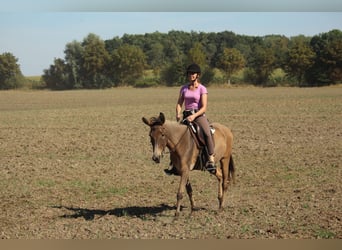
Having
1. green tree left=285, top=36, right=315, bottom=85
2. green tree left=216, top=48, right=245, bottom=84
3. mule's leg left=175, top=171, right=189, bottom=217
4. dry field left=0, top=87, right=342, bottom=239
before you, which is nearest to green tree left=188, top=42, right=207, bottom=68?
green tree left=216, top=48, right=245, bottom=84

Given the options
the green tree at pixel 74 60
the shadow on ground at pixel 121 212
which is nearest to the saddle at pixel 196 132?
the shadow on ground at pixel 121 212

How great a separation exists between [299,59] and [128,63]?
95.9 feet

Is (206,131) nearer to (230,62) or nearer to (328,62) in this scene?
(328,62)

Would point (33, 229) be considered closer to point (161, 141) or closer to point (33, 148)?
point (161, 141)

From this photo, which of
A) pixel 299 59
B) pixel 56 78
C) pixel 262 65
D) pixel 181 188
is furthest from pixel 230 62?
pixel 181 188

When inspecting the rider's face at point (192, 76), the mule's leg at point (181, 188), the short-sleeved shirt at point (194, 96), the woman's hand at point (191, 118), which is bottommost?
the mule's leg at point (181, 188)

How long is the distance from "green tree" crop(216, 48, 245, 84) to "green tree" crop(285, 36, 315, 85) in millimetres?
9595

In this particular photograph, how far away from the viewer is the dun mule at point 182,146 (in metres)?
7.44

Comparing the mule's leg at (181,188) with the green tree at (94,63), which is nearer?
the mule's leg at (181,188)

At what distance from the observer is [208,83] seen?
77125 mm

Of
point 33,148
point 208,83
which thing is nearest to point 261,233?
point 33,148

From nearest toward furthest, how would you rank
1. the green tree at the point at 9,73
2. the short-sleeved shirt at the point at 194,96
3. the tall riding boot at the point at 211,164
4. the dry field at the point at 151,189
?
the dry field at the point at 151,189 < the short-sleeved shirt at the point at 194,96 < the tall riding boot at the point at 211,164 < the green tree at the point at 9,73

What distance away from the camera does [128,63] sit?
3145 inches

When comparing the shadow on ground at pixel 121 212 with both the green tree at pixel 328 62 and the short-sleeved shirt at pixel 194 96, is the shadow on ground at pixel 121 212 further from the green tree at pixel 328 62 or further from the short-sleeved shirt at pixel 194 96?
the green tree at pixel 328 62
